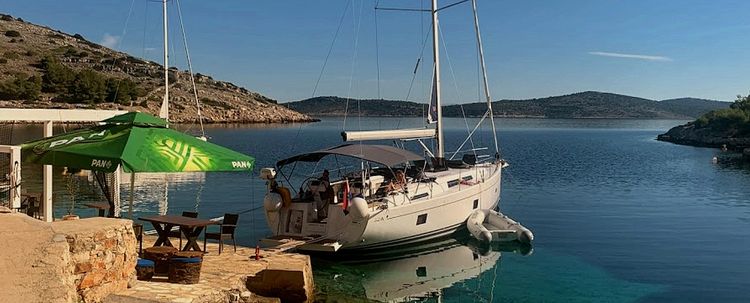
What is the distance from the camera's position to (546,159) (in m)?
57.9

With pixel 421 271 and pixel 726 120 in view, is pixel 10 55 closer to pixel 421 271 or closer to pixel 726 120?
pixel 421 271

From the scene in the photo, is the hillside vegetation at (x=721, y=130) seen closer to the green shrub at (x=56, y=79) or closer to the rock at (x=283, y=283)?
the rock at (x=283, y=283)

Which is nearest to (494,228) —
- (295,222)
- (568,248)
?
(568,248)

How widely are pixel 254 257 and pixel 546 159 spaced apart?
48546 millimetres

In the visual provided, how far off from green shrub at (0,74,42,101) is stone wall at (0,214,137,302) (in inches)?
3348

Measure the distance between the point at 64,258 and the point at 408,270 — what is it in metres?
11.3

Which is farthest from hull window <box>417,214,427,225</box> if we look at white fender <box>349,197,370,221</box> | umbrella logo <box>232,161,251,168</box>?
umbrella logo <box>232,161,251,168</box>

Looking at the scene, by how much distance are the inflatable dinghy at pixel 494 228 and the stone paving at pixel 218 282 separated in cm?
824

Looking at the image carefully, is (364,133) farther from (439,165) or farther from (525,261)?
(525,261)

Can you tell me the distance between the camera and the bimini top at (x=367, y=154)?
57.0 ft

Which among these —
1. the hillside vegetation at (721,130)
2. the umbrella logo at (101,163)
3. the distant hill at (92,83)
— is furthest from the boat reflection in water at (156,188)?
the hillside vegetation at (721,130)

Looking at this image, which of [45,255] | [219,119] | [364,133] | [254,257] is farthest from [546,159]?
[219,119]

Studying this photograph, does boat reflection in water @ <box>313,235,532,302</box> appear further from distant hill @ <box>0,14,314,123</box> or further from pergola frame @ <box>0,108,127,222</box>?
distant hill @ <box>0,14,314,123</box>

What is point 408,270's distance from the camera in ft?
54.6
